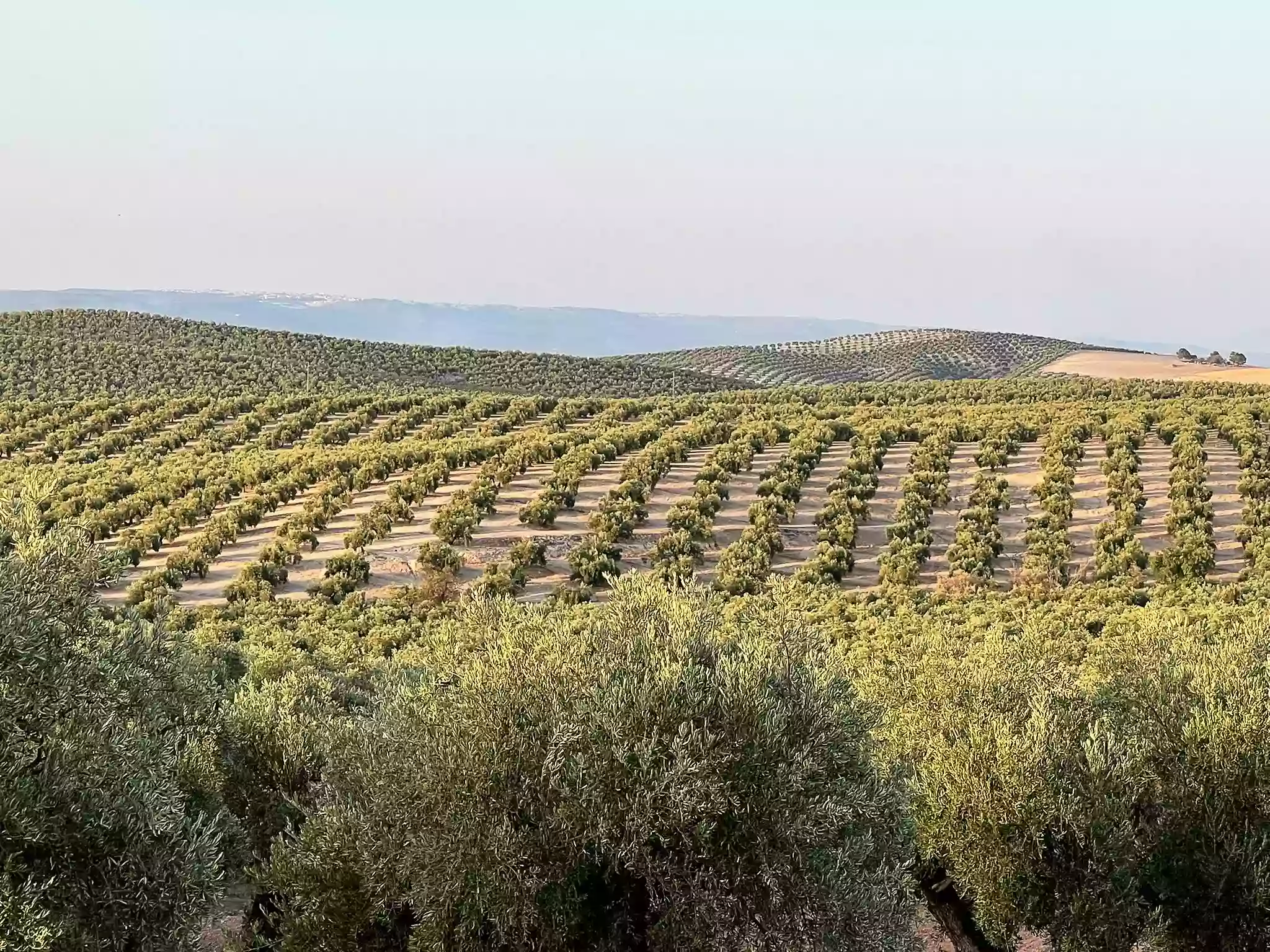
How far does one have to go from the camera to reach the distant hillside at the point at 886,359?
496 feet

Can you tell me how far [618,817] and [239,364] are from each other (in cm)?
8480

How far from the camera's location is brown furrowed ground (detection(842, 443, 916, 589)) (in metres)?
36.4

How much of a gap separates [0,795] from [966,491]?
3998cm

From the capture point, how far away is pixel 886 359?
166 m

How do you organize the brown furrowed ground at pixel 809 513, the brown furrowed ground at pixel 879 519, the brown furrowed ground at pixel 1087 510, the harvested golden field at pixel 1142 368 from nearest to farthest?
1. the brown furrowed ground at pixel 1087 510
2. the brown furrowed ground at pixel 879 519
3. the brown furrowed ground at pixel 809 513
4. the harvested golden field at pixel 1142 368

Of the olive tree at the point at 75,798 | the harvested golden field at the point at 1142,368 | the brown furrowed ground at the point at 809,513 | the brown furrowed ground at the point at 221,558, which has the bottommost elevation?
the brown furrowed ground at the point at 221,558

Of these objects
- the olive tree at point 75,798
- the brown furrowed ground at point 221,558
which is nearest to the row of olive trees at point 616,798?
the olive tree at point 75,798

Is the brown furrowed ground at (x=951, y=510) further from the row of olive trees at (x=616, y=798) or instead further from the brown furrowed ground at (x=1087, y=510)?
the row of olive trees at (x=616, y=798)

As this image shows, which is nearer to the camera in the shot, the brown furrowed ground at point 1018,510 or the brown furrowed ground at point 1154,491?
the brown furrowed ground at point 1018,510

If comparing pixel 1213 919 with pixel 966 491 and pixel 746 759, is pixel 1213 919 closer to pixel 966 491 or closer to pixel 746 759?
pixel 746 759

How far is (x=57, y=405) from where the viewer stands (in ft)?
221

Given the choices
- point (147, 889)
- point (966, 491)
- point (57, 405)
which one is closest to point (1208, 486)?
point (966, 491)

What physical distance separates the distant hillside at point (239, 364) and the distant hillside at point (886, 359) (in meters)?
45.0

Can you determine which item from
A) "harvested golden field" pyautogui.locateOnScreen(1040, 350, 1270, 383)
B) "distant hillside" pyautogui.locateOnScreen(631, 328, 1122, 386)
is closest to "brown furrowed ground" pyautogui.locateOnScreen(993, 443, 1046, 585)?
"harvested golden field" pyautogui.locateOnScreen(1040, 350, 1270, 383)
